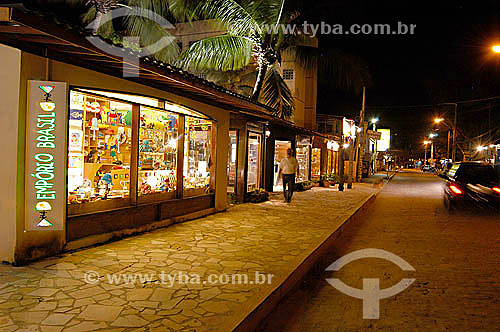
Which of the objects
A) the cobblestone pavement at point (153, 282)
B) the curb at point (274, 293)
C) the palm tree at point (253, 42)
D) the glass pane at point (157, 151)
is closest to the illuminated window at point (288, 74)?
the palm tree at point (253, 42)

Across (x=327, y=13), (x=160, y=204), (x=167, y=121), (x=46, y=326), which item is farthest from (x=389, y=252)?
(x=327, y=13)

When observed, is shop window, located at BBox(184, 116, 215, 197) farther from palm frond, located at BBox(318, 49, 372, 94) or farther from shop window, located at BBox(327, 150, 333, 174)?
shop window, located at BBox(327, 150, 333, 174)

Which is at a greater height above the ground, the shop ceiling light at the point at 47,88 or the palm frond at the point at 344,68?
the palm frond at the point at 344,68

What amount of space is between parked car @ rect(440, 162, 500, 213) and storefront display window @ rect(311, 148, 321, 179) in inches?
368

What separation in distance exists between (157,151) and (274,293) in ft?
16.3

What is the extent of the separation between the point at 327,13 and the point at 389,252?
985 cm

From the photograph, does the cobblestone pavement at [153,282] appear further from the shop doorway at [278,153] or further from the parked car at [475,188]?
the shop doorway at [278,153]

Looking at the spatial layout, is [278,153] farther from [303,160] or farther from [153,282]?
[153,282]

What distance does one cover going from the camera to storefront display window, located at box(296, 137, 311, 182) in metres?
21.1

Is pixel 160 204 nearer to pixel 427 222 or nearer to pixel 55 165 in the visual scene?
pixel 55 165

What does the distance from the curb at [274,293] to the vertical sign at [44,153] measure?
3.48m

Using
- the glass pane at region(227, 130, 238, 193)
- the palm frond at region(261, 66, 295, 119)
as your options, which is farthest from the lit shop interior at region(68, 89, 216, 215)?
the palm frond at region(261, 66, 295, 119)

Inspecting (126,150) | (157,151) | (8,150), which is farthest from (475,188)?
(8,150)

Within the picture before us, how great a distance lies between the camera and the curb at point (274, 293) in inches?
154
